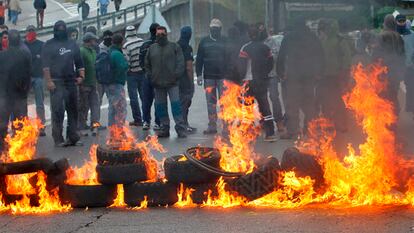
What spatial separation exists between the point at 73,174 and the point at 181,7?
108 ft

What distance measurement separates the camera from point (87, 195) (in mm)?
7738

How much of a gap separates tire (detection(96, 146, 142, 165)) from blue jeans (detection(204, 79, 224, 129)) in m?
4.86

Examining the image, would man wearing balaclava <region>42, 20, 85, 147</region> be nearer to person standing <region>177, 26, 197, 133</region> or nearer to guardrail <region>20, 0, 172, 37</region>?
person standing <region>177, 26, 197, 133</region>

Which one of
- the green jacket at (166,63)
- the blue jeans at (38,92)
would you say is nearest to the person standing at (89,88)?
the blue jeans at (38,92)

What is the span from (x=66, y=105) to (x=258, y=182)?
5.33 metres

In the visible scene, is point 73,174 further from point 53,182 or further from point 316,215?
point 316,215

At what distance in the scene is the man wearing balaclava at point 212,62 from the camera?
1262 cm

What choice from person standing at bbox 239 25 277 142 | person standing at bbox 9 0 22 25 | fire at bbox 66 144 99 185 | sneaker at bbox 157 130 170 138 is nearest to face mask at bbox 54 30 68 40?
sneaker at bbox 157 130 170 138

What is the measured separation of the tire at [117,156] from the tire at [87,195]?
0.89 feet

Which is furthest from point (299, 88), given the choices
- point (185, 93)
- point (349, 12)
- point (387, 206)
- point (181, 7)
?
point (181, 7)

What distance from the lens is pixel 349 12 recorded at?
10.7 m

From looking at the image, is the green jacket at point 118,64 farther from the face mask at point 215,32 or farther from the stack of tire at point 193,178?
the stack of tire at point 193,178

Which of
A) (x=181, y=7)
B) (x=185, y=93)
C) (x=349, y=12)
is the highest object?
(x=181, y=7)

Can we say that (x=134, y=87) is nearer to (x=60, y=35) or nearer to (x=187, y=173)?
(x=60, y=35)
